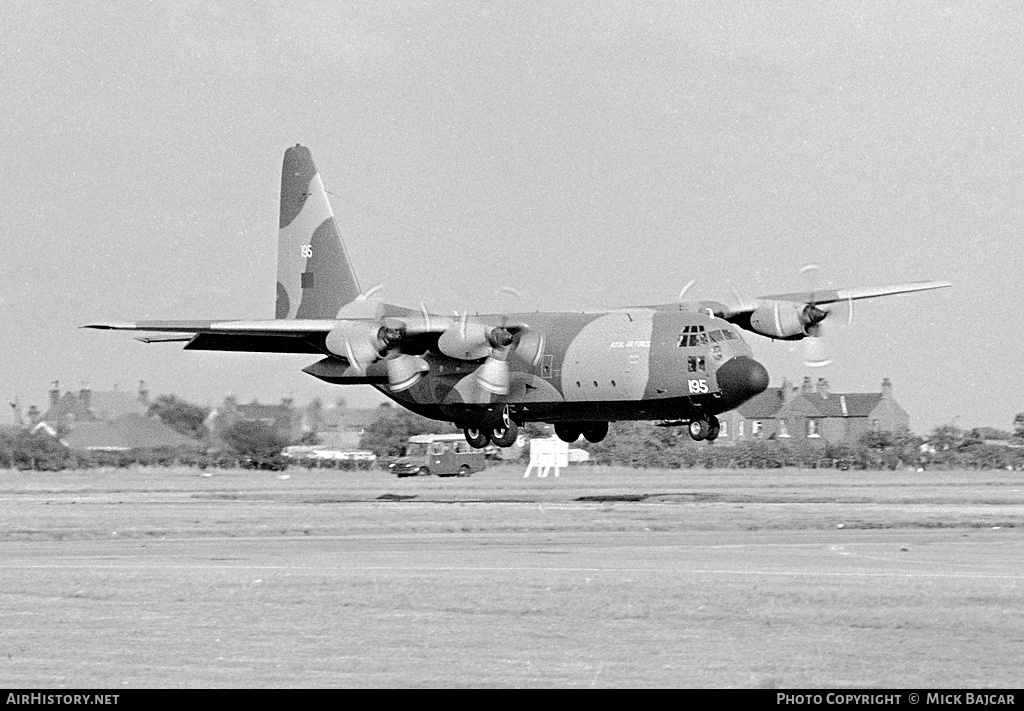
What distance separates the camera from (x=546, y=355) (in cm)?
4853

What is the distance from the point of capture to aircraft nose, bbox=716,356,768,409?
4306 centimetres

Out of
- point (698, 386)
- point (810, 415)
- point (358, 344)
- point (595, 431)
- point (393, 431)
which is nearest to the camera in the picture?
point (698, 386)

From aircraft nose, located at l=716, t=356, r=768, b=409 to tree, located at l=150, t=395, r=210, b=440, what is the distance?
3712cm

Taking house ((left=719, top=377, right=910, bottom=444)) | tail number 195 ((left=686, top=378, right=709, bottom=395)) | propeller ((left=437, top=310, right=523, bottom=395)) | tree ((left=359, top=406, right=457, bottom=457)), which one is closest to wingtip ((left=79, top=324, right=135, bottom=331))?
propeller ((left=437, top=310, right=523, bottom=395))

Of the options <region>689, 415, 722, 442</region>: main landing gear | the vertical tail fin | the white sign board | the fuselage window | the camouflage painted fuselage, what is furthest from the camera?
the white sign board

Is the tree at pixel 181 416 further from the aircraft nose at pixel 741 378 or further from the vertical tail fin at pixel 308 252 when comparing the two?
the aircraft nose at pixel 741 378

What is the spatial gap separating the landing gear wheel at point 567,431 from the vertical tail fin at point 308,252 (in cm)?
1065

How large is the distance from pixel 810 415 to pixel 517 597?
3562 inches

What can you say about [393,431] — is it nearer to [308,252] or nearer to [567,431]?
[308,252]

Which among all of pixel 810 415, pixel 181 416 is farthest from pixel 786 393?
pixel 181 416

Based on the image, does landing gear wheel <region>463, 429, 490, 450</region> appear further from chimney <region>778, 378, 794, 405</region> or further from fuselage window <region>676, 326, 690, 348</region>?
chimney <region>778, 378, 794, 405</region>
